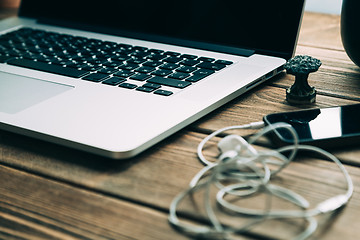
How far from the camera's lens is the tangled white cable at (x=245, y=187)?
1.27ft

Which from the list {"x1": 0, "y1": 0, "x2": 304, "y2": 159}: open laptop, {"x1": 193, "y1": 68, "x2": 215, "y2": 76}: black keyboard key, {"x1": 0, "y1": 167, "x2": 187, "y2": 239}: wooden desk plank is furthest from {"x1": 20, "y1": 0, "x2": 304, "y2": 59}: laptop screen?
{"x1": 0, "y1": 167, "x2": 187, "y2": 239}: wooden desk plank

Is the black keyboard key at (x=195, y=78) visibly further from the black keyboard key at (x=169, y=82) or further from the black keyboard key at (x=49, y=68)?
the black keyboard key at (x=49, y=68)

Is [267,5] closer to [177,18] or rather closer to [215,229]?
[177,18]

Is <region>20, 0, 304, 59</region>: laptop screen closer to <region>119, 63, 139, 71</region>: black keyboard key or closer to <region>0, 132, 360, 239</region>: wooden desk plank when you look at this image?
<region>119, 63, 139, 71</region>: black keyboard key

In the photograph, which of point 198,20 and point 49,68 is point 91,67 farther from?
point 198,20

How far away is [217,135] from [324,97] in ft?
0.71

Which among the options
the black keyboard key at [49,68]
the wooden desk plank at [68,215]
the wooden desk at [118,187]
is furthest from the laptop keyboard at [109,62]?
the wooden desk plank at [68,215]

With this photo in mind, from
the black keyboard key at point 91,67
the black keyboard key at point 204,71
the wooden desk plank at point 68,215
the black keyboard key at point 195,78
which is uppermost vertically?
the black keyboard key at point 204,71

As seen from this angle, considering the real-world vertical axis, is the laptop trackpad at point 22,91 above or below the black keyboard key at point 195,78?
below

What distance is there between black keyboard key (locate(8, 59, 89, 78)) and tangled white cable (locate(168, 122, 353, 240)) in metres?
0.29

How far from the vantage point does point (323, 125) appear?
54 cm

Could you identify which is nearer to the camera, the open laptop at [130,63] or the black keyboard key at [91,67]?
the open laptop at [130,63]

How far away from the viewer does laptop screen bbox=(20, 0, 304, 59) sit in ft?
2.47

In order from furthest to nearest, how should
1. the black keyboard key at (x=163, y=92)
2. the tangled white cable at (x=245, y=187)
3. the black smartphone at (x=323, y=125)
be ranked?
the black keyboard key at (x=163, y=92) < the black smartphone at (x=323, y=125) < the tangled white cable at (x=245, y=187)
